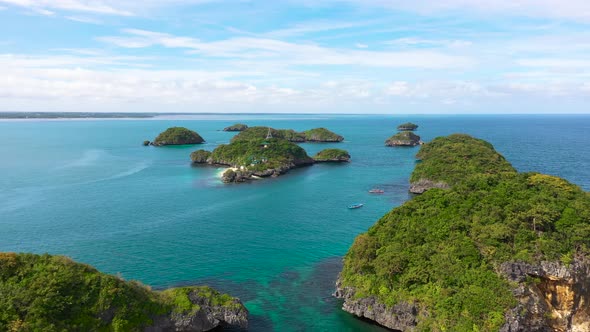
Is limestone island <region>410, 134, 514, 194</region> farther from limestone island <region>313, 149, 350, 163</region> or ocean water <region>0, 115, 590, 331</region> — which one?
limestone island <region>313, 149, 350, 163</region>

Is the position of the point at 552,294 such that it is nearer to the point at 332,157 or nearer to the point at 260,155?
the point at 260,155

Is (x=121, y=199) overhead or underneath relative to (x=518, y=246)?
underneath

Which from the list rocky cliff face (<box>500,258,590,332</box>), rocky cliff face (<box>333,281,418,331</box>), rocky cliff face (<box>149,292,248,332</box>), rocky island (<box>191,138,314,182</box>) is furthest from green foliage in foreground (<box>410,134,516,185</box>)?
rocky cliff face (<box>149,292,248,332</box>)

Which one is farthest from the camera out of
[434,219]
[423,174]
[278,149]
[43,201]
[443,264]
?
[278,149]

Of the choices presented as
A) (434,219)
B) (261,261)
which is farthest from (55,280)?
(434,219)

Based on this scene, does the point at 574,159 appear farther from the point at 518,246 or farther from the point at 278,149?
the point at 518,246
